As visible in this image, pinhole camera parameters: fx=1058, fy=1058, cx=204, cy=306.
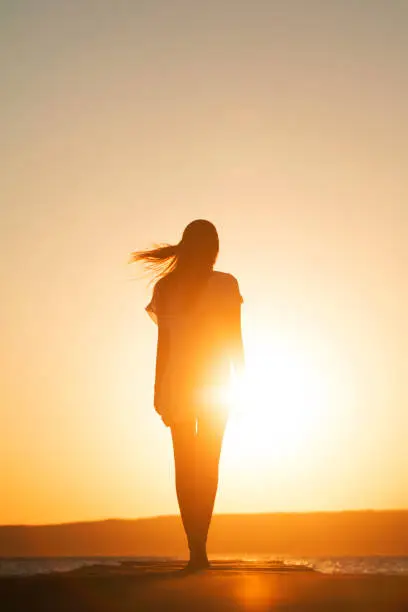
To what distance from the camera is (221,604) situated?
584 cm

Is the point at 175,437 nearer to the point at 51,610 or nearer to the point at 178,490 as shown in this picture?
the point at 178,490

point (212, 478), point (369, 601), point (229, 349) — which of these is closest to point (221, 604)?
point (369, 601)

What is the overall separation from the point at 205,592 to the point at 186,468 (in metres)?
3.36

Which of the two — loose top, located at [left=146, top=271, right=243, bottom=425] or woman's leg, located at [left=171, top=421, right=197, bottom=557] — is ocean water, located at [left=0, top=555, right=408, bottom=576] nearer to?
woman's leg, located at [left=171, top=421, right=197, bottom=557]

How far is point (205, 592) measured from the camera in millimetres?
6473

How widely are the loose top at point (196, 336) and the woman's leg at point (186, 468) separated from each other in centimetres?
26

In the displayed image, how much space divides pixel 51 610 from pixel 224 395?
14.9 feet

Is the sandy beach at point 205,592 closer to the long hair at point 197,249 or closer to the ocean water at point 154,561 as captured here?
the ocean water at point 154,561

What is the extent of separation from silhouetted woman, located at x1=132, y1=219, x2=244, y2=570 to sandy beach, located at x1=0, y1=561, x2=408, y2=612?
1801mm

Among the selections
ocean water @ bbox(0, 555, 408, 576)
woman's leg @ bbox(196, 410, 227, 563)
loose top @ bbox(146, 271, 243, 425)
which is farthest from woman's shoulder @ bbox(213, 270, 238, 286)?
ocean water @ bbox(0, 555, 408, 576)

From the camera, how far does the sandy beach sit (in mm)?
5742

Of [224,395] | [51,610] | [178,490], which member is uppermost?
[224,395]

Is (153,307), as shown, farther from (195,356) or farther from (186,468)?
(186,468)

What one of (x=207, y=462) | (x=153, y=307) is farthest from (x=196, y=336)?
(x=207, y=462)
